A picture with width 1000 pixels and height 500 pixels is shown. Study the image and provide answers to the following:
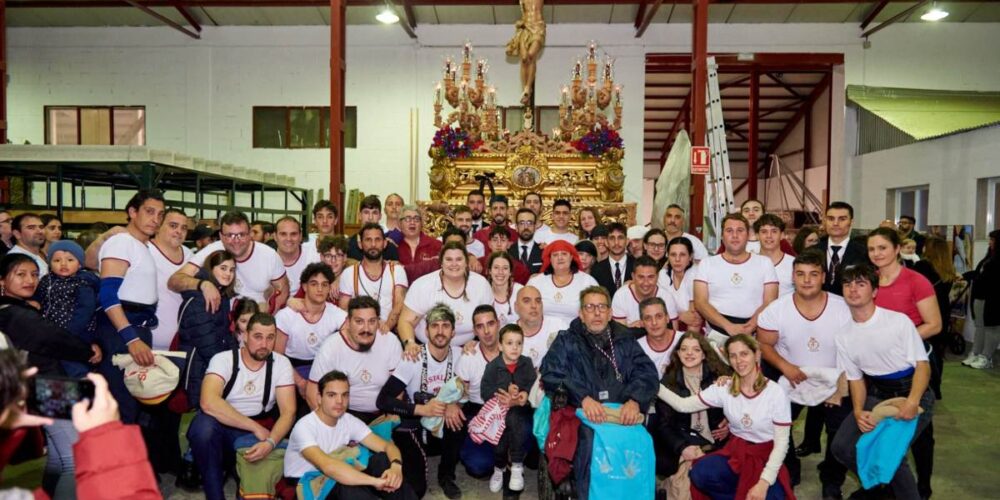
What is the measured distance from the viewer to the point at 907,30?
15438 millimetres

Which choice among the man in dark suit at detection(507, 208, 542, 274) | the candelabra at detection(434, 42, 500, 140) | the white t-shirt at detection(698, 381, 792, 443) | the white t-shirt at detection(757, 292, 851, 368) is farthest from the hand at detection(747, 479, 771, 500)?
the candelabra at detection(434, 42, 500, 140)

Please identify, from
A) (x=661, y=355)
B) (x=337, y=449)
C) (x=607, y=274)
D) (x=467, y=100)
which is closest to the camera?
(x=337, y=449)

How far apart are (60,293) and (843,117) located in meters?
16.2

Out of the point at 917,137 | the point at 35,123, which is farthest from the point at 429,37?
the point at 917,137

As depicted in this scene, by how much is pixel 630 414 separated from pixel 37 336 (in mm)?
3355

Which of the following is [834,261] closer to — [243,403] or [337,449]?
[337,449]

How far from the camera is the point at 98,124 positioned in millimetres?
15883

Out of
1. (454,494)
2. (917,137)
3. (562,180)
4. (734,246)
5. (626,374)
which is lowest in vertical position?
(454,494)

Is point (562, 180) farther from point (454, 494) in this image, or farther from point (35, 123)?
point (35, 123)

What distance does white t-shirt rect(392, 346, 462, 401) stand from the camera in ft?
14.8

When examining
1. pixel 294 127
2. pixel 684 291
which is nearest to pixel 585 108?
pixel 294 127

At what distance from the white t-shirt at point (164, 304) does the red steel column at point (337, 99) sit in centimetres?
579

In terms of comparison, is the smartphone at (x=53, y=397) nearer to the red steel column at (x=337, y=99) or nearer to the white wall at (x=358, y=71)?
the red steel column at (x=337, y=99)

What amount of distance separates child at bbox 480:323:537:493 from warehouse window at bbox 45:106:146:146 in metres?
14.5
